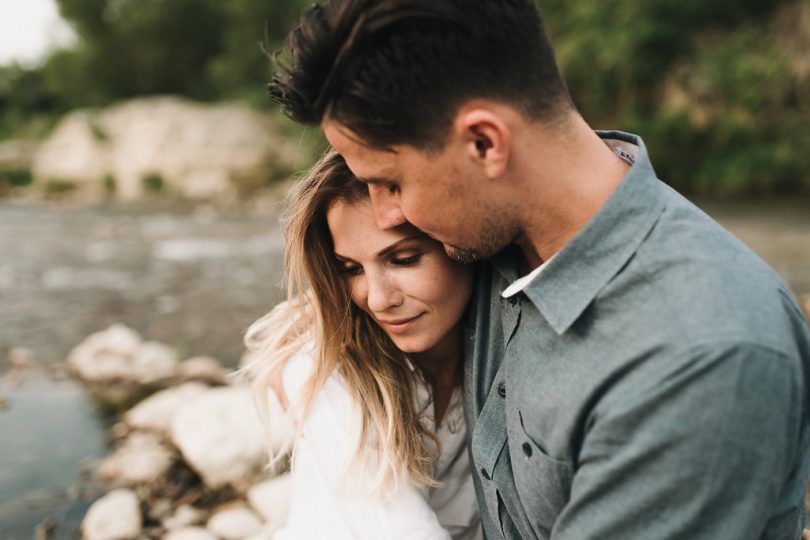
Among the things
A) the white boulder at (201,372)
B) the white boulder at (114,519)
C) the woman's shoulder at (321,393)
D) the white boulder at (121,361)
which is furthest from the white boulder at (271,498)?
the white boulder at (121,361)

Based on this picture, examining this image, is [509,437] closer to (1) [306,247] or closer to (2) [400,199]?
(2) [400,199]

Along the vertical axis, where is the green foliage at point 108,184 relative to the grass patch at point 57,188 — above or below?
below

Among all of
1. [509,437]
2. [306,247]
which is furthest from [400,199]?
[509,437]

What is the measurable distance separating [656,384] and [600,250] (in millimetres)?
343

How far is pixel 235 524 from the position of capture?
3.41 m

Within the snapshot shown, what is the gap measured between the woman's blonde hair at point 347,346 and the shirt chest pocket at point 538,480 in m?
0.52

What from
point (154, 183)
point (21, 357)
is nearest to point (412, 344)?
point (21, 357)

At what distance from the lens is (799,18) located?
13.8 metres

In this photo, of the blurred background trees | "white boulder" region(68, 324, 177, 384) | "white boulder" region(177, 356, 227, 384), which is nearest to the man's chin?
"white boulder" region(177, 356, 227, 384)

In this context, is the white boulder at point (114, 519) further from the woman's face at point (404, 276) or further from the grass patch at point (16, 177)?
the grass patch at point (16, 177)

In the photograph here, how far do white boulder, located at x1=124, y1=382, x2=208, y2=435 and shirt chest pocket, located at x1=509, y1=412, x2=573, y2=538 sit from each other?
10.4ft

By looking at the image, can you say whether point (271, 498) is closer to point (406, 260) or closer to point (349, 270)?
point (349, 270)

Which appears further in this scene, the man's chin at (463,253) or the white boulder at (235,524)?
the white boulder at (235,524)

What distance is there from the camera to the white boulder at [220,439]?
12.6 feet
